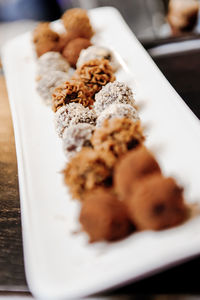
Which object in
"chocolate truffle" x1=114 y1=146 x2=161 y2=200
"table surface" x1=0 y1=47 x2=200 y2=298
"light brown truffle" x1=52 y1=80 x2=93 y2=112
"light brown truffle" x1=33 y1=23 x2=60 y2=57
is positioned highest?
"light brown truffle" x1=33 y1=23 x2=60 y2=57

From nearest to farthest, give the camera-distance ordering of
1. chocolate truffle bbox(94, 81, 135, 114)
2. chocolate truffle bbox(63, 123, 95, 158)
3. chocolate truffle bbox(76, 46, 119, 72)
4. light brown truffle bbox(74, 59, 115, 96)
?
chocolate truffle bbox(63, 123, 95, 158) → chocolate truffle bbox(94, 81, 135, 114) → light brown truffle bbox(74, 59, 115, 96) → chocolate truffle bbox(76, 46, 119, 72)

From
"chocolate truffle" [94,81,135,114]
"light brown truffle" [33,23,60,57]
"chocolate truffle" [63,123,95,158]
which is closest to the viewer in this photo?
"chocolate truffle" [63,123,95,158]

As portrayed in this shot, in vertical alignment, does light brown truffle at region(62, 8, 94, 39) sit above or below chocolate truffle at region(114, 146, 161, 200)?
above

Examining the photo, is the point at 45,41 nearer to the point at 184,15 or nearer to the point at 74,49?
the point at 74,49

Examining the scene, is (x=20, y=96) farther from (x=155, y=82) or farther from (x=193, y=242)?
(x=193, y=242)

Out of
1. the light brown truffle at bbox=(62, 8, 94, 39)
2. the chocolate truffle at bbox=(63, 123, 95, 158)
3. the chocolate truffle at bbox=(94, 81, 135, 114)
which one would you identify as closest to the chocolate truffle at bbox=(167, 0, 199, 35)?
the light brown truffle at bbox=(62, 8, 94, 39)

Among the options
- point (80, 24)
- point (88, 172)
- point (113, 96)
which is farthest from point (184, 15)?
point (88, 172)

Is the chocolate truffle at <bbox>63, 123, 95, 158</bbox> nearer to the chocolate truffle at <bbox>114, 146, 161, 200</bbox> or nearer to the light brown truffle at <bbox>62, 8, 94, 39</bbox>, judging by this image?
the chocolate truffle at <bbox>114, 146, 161, 200</bbox>
